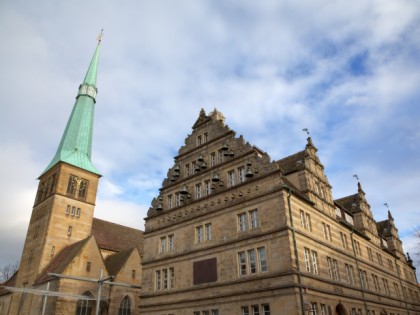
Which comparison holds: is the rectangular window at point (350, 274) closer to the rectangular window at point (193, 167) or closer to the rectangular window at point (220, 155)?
the rectangular window at point (220, 155)

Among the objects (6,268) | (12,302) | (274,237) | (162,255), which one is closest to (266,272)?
(274,237)

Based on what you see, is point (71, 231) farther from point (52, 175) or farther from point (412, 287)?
point (412, 287)

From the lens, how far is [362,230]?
35531mm

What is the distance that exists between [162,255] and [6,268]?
58463 mm

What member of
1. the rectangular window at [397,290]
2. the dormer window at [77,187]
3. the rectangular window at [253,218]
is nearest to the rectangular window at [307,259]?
the rectangular window at [253,218]

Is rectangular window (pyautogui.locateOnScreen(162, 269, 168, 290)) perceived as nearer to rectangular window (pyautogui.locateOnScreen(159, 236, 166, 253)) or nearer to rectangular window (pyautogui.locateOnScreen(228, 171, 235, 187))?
rectangular window (pyautogui.locateOnScreen(159, 236, 166, 253))

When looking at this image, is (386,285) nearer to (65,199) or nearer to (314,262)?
(314,262)

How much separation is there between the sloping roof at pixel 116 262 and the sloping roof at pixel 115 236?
3279mm

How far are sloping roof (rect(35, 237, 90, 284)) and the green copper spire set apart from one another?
1268 centimetres

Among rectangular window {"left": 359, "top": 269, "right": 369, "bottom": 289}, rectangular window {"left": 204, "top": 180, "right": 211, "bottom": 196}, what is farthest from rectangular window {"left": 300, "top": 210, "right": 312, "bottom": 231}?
rectangular window {"left": 359, "top": 269, "right": 369, "bottom": 289}

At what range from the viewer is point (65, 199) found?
47.1 m

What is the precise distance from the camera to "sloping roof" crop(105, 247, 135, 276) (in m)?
41.0

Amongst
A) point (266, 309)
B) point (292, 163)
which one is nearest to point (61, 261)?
point (266, 309)

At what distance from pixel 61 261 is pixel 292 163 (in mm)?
28473
